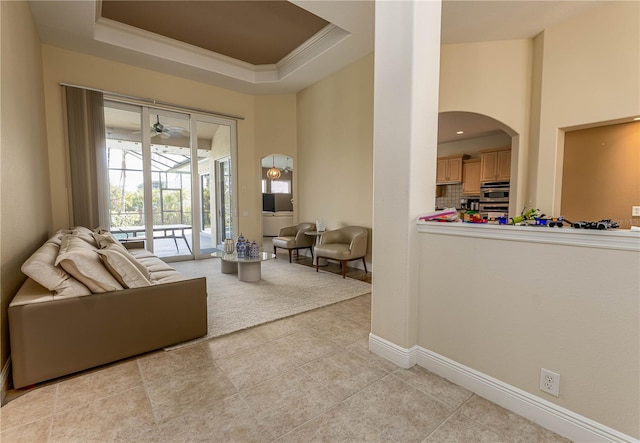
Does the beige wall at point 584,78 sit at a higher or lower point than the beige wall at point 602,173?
higher

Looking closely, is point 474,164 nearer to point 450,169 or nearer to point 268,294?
point 450,169

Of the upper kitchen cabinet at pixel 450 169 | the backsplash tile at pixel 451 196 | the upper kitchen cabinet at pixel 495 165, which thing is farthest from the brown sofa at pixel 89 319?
the backsplash tile at pixel 451 196

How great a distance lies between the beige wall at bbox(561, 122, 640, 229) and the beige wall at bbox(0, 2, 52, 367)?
238 inches

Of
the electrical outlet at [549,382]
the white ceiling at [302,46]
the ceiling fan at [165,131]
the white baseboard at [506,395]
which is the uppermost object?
the white ceiling at [302,46]

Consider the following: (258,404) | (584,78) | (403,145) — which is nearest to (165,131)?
(403,145)

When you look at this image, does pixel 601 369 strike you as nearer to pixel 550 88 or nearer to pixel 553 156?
pixel 553 156

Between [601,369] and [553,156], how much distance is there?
3.41 m

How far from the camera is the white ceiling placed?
3.44 m

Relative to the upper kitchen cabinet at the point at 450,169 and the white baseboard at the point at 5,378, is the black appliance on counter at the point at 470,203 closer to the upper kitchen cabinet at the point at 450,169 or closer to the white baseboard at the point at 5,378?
the upper kitchen cabinet at the point at 450,169

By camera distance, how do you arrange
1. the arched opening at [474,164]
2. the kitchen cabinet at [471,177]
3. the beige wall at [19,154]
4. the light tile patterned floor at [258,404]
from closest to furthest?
the light tile patterned floor at [258,404] → the beige wall at [19,154] → the arched opening at [474,164] → the kitchen cabinet at [471,177]

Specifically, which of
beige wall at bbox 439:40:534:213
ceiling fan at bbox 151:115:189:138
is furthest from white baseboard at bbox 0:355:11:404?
beige wall at bbox 439:40:534:213

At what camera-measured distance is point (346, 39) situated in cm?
437

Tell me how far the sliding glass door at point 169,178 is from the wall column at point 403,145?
4805 mm

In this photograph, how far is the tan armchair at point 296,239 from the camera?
566cm
